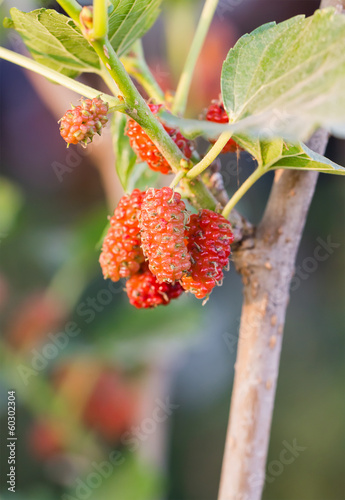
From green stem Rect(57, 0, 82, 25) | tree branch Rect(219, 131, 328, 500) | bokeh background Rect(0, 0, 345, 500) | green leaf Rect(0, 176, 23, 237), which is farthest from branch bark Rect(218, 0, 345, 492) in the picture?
green leaf Rect(0, 176, 23, 237)

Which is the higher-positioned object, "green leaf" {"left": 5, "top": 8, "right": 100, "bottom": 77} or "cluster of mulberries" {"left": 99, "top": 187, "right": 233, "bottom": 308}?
"green leaf" {"left": 5, "top": 8, "right": 100, "bottom": 77}

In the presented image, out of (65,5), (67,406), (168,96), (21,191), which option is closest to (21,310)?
(67,406)

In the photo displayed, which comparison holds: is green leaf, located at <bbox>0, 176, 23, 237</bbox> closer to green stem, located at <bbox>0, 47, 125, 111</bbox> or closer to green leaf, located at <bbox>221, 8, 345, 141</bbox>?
green stem, located at <bbox>0, 47, 125, 111</bbox>

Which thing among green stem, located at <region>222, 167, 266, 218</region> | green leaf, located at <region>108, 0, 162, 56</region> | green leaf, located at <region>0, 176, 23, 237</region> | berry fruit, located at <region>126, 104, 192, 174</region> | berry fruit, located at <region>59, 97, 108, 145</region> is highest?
green leaf, located at <region>0, 176, 23, 237</region>

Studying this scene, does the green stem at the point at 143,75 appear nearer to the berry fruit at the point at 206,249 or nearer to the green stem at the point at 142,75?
the green stem at the point at 142,75

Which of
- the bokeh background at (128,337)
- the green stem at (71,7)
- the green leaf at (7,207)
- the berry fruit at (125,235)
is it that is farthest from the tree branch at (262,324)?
the green leaf at (7,207)
